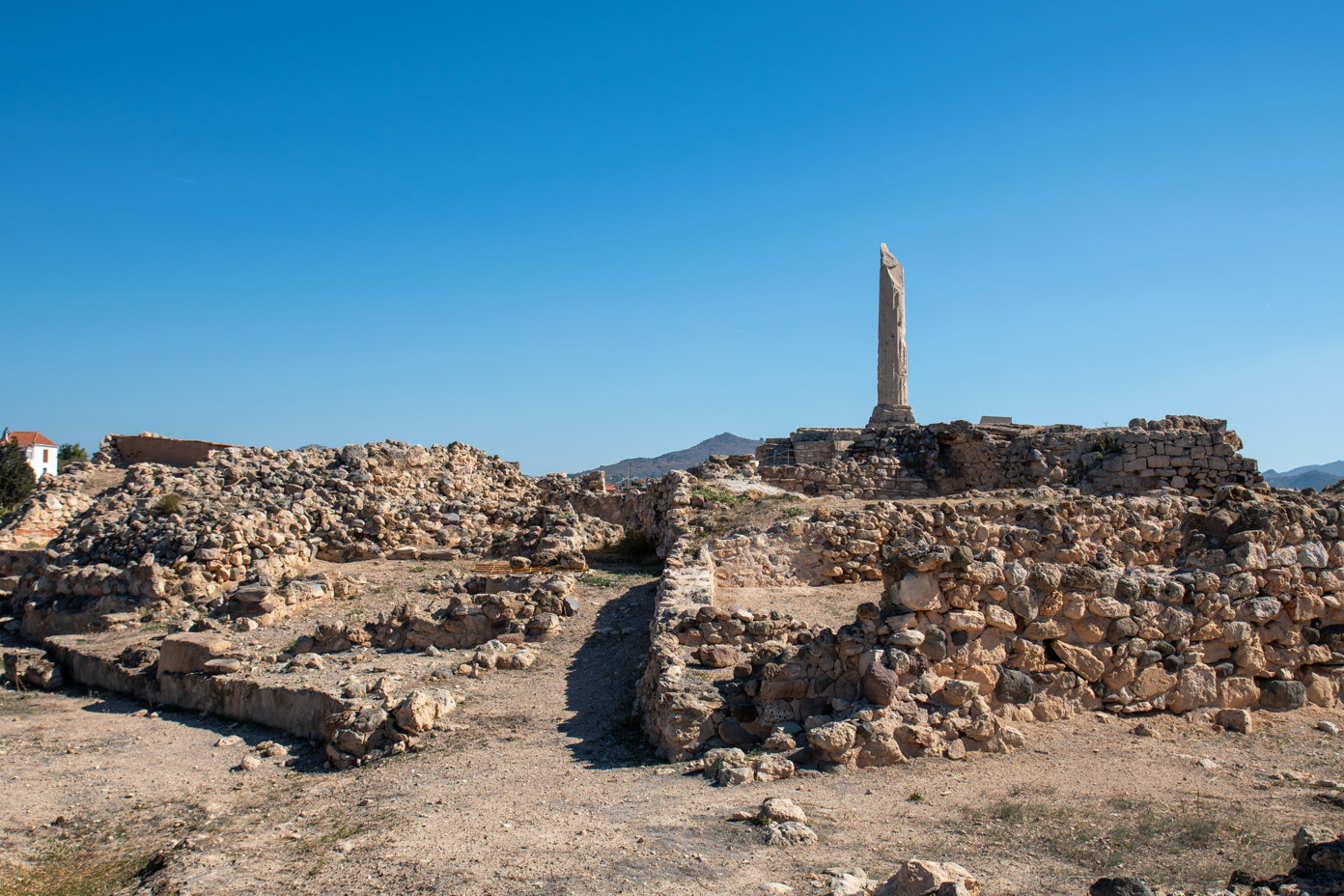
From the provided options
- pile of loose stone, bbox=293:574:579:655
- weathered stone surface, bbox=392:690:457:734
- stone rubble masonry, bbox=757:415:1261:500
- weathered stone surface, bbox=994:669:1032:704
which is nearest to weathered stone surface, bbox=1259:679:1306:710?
weathered stone surface, bbox=994:669:1032:704

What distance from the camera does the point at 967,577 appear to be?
5516 millimetres

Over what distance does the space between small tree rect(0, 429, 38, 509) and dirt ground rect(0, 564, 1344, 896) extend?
30.1 m

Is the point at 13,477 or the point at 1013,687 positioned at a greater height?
the point at 13,477

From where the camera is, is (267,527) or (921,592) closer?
(921,592)

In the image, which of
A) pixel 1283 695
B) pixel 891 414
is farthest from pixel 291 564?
pixel 891 414

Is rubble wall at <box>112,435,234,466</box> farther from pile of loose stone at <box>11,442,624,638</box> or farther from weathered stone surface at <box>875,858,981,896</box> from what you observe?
weathered stone surface at <box>875,858,981,896</box>

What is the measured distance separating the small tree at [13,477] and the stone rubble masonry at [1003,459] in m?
27.5

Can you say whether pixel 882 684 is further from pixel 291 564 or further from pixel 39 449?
pixel 39 449

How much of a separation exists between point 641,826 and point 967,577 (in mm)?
2405

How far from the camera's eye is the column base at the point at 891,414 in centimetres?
2334

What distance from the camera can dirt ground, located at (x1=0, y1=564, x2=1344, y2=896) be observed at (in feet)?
13.3

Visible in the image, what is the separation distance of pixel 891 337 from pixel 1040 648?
1983 centimetres

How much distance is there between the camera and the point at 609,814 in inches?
195

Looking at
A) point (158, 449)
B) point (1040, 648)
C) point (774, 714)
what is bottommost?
point (774, 714)
